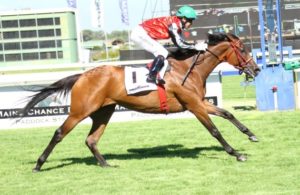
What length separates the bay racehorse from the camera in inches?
304

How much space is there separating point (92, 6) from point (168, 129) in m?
26.4

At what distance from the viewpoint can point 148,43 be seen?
26.0ft

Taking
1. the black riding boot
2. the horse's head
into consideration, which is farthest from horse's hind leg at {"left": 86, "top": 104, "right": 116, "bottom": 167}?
the horse's head

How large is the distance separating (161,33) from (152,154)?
194cm

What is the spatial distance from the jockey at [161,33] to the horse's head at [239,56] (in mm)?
588

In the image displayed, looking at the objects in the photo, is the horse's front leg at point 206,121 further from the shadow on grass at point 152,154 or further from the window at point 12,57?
the window at point 12,57

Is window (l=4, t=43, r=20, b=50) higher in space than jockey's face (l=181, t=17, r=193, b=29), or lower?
lower

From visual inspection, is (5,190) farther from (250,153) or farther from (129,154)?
(250,153)

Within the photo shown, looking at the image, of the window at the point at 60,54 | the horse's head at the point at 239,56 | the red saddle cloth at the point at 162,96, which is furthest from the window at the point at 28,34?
the red saddle cloth at the point at 162,96

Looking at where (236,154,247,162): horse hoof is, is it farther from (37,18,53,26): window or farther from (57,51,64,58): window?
(37,18,53,26): window

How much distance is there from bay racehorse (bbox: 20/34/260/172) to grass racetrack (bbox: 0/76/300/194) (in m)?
0.40

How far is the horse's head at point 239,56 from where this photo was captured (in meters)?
8.29

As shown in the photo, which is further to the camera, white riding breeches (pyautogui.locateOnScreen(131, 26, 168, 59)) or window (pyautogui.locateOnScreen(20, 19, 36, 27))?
window (pyautogui.locateOnScreen(20, 19, 36, 27))

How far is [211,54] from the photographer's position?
833 cm
